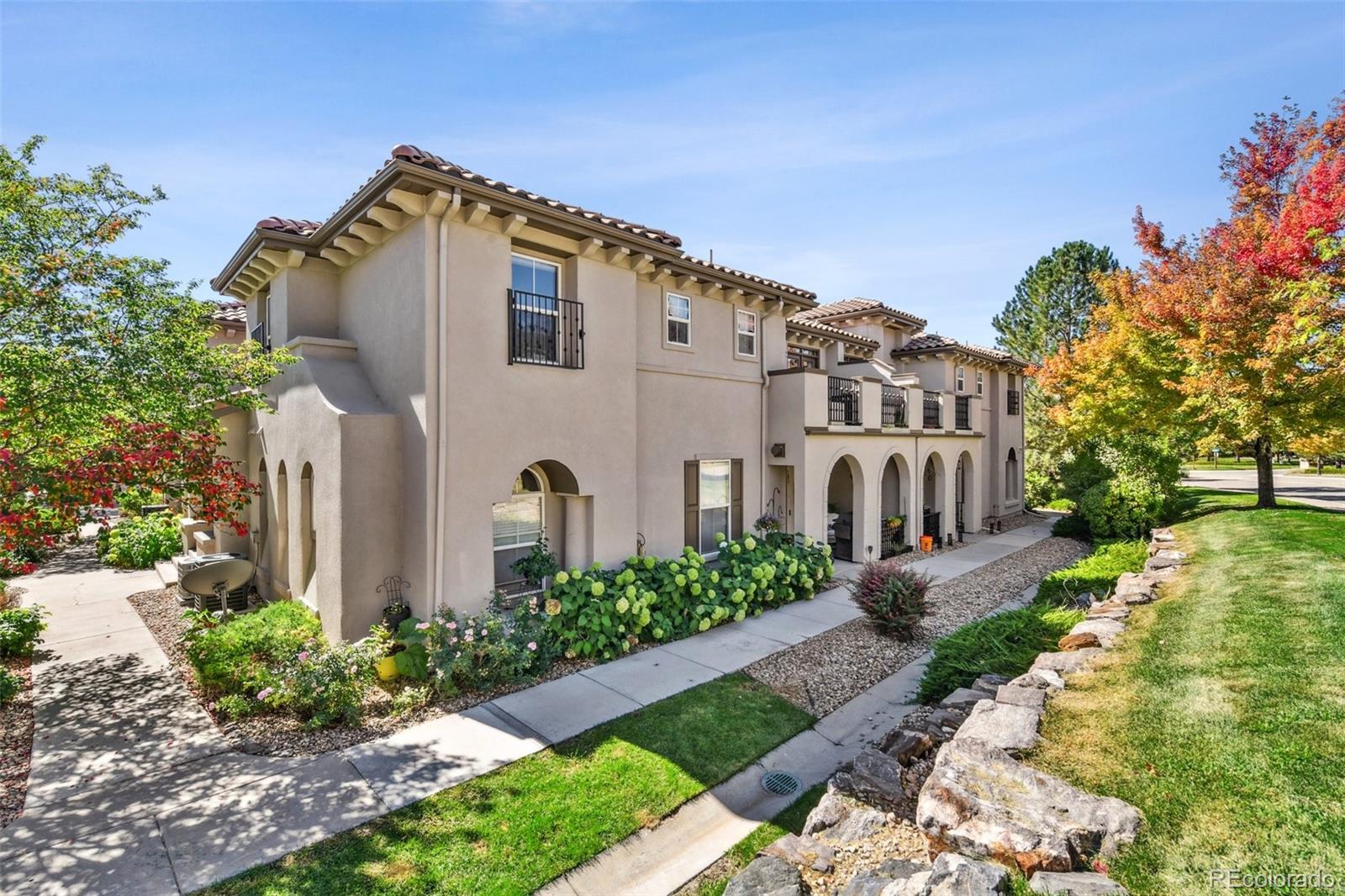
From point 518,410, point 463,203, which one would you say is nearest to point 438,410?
point 518,410

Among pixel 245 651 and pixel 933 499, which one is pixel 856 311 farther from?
Answer: pixel 245 651

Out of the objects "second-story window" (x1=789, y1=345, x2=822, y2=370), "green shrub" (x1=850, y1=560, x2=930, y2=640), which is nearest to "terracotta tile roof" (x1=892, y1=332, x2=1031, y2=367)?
"second-story window" (x1=789, y1=345, x2=822, y2=370)

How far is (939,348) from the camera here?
68.1 feet

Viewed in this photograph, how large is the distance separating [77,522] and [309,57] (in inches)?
289

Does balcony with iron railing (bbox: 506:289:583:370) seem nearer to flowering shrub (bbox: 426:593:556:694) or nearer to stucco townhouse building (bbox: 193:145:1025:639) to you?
stucco townhouse building (bbox: 193:145:1025:639)

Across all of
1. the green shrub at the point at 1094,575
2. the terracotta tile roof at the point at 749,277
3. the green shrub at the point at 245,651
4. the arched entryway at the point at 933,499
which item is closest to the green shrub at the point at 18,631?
the green shrub at the point at 245,651

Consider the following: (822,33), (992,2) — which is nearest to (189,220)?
(822,33)

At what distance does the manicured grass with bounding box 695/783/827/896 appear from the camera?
4660 millimetres

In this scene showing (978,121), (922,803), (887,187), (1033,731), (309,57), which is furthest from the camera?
(887,187)

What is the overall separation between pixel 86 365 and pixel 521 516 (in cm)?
614

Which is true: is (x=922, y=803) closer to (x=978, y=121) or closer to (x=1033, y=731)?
(x=1033, y=731)

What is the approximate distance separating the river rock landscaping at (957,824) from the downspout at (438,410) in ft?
19.9

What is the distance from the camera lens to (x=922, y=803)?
4289 millimetres

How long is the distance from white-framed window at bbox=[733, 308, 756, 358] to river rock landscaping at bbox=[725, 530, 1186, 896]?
373 inches
